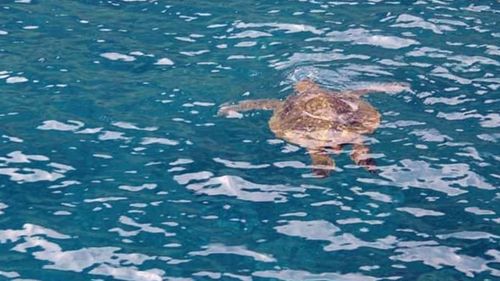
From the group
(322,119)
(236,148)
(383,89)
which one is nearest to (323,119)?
(322,119)

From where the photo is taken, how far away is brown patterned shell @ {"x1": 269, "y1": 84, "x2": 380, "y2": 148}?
10391 millimetres

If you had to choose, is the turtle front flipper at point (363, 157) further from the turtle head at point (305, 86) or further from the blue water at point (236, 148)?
the turtle head at point (305, 86)

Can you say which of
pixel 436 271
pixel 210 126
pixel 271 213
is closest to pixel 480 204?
pixel 436 271

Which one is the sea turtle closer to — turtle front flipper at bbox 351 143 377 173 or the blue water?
turtle front flipper at bbox 351 143 377 173

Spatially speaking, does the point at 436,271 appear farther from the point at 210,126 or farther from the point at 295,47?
the point at 295,47

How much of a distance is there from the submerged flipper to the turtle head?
44 centimetres

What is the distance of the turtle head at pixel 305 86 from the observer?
38.0 feet

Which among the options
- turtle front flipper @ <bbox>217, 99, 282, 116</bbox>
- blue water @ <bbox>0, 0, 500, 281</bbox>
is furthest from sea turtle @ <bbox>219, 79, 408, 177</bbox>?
blue water @ <bbox>0, 0, 500, 281</bbox>

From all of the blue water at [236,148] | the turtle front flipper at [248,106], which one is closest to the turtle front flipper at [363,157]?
the blue water at [236,148]

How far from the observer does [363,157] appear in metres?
9.97

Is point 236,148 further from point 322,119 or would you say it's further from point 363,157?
point 363,157

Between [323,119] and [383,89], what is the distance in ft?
4.48

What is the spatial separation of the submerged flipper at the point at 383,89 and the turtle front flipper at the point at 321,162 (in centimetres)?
173

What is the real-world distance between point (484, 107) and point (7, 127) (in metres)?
5.66
